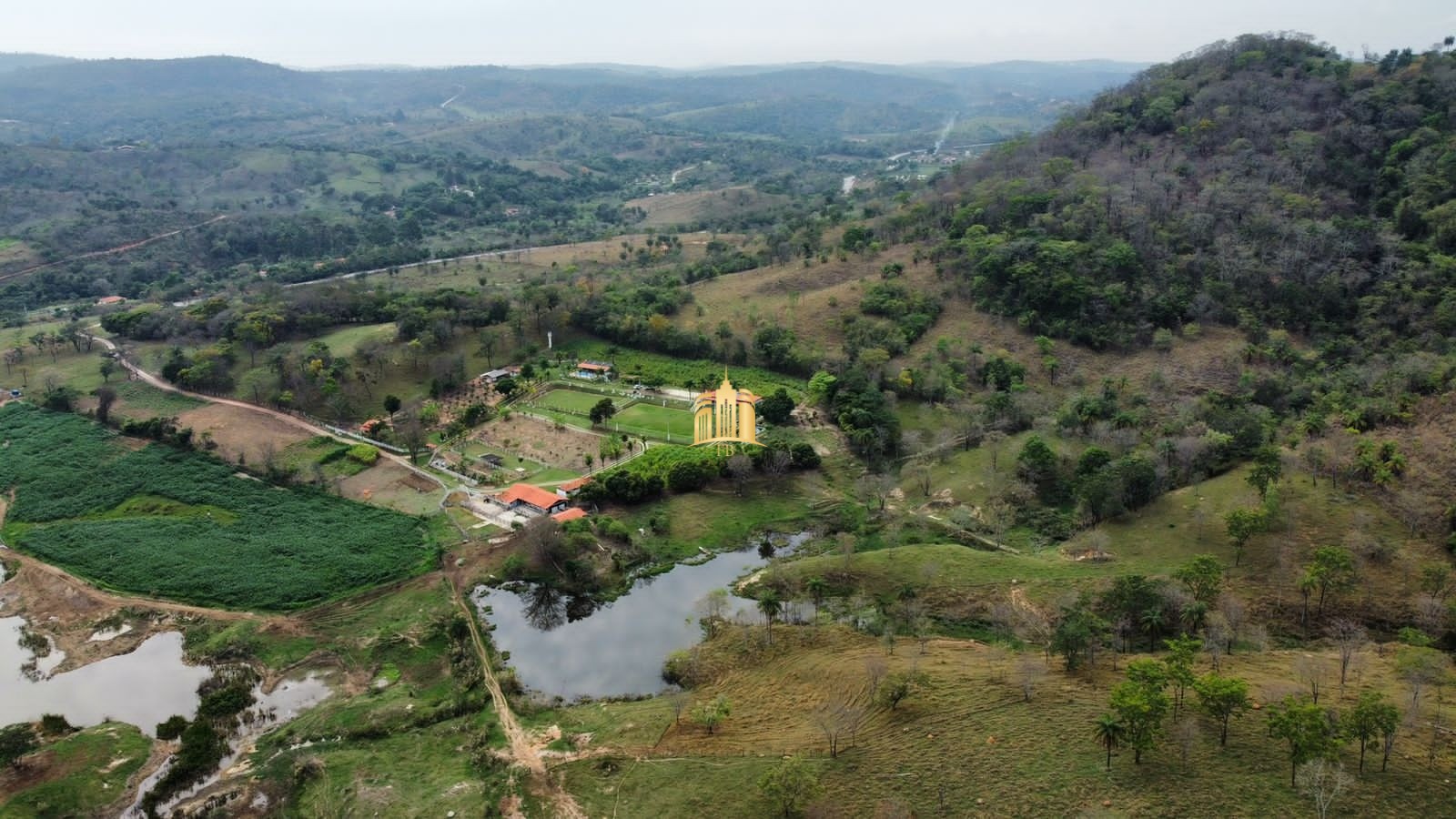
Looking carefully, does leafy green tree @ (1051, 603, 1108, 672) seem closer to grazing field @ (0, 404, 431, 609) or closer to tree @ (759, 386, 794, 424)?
tree @ (759, 386, 794, 424)

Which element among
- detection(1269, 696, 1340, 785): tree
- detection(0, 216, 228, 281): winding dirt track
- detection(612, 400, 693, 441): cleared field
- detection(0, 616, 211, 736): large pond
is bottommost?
detection(0, 616, 211, 736): large pond

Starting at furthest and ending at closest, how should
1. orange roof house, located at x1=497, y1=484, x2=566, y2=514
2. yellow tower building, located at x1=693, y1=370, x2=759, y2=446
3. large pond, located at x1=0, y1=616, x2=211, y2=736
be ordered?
yellow tower building, located at x1=693, y1=370, x2=759, y2=446 → orange roof house, located at x1=497, y1=484, x2=566, y2=514 → large pond, located at x1=0, y1=616, x2=211, y2=736

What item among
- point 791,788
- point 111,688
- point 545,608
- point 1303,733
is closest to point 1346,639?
point 1303,733

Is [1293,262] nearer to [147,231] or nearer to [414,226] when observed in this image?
[414,226]

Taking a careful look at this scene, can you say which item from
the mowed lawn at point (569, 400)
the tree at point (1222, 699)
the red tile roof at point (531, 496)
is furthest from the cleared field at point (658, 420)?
the tree at point (1222, 699)

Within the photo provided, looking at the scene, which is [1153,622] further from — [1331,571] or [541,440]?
[541,440]

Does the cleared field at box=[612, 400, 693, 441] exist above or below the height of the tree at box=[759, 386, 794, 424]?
below

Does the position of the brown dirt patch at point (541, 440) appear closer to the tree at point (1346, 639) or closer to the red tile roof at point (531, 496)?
the red tile roof at point (531, 496)

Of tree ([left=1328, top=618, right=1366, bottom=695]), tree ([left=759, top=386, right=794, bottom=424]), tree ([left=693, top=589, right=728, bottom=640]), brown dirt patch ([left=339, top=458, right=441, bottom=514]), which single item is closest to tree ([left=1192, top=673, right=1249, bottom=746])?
tree ([left=1328, top=618, right=1366, bottom=695])
